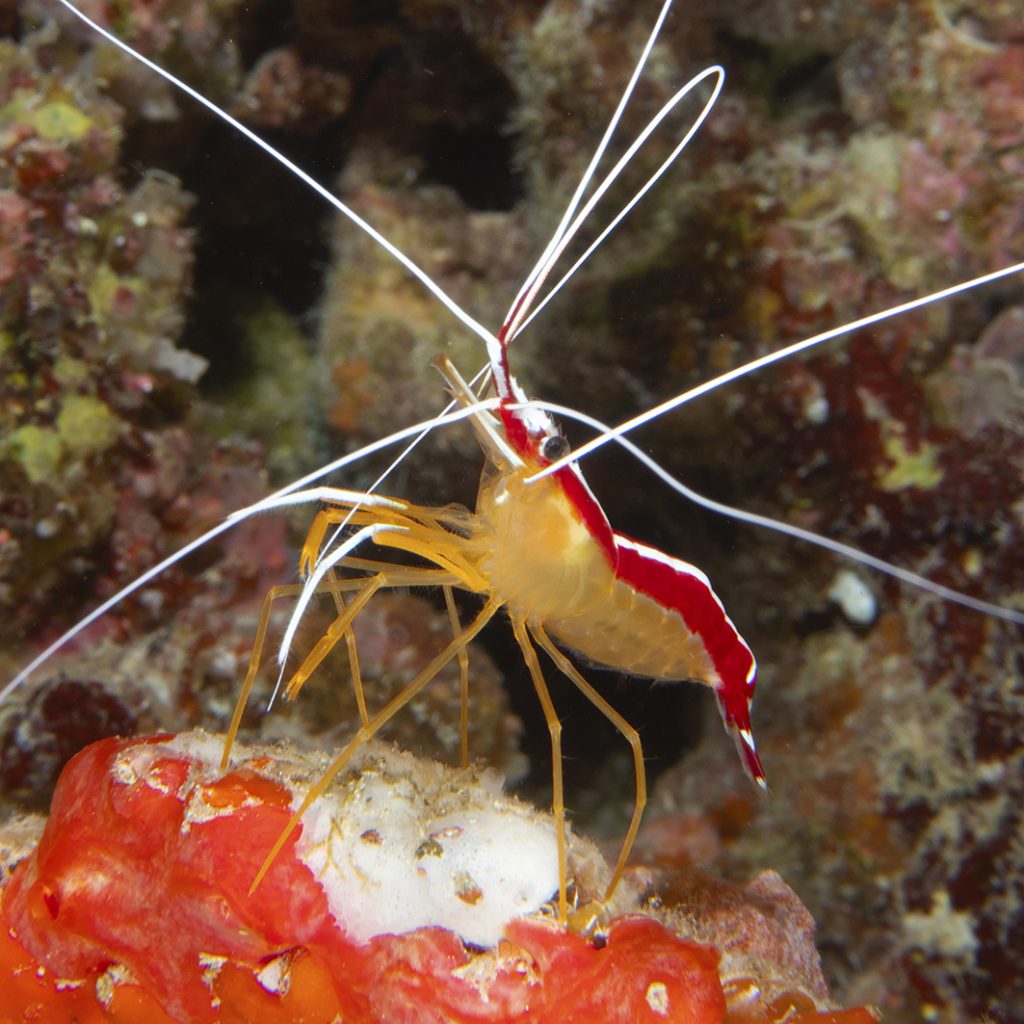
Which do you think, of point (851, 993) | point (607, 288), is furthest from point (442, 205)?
point (851, 993)

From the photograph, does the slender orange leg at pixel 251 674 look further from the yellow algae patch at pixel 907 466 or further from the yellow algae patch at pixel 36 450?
→ the yellow algae patch at pixel 907 466

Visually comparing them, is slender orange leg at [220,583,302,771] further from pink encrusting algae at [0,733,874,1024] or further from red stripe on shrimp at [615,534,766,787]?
red stripe on shrimp at [615,534,766,787]

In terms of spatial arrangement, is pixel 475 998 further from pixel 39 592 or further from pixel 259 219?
pixel 259 219

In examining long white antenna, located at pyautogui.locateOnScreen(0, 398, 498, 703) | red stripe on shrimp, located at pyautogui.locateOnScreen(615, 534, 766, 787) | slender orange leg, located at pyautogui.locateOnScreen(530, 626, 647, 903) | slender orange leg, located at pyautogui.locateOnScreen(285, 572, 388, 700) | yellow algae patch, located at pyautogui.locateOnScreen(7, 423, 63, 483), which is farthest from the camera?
yellow algae patch, located at pyautogui.locateOnScreen(7, 423, 63, 483)

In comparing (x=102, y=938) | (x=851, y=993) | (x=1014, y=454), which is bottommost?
(x=851, y=993)

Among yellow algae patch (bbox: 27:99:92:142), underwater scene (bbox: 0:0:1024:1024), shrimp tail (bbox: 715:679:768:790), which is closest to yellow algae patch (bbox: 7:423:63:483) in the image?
underwater scene (bbox: 0:0:1024:1024)

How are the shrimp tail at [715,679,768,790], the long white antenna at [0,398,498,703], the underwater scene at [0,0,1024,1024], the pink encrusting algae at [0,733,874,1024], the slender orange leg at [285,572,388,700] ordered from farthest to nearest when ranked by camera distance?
1. the shrimp tail at [715,679,768,790]
2. the underwater scene at [0,0,1024,1024]
3. the slender orange leg at [285,572,388,700]
4. the long white antenna at [0,398,498,703]
5. the pink encrusting algae at [0,733,874,1024]

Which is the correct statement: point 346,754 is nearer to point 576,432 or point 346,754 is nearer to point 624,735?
point 624,735
